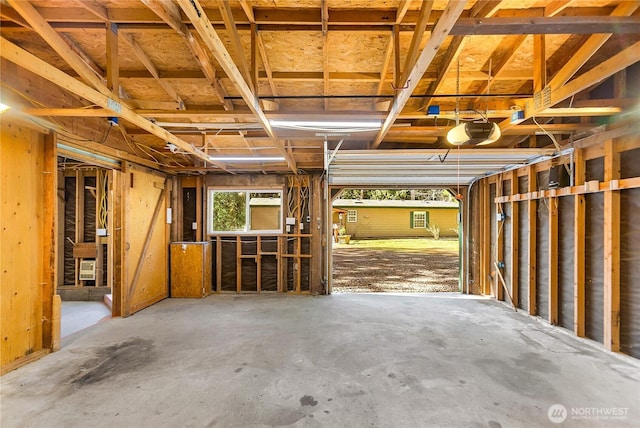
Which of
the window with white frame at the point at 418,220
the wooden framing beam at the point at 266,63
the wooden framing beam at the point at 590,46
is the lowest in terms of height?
the window with white frame at the point at 418,220

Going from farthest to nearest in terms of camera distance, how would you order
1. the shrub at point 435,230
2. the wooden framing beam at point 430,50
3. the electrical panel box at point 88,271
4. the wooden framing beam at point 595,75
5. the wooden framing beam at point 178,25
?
the shrub at point 435,230 < the electrical panel box at point 88,271 < the wooden framing beam at point 595,75 < the wooden framing beam at point 178,25 < the wooden framing beam at point 430,50

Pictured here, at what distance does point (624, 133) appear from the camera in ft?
9.74

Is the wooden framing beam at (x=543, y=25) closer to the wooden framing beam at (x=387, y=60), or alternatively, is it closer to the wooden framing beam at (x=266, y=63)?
the wooden framing beam at (x=387, y=60)

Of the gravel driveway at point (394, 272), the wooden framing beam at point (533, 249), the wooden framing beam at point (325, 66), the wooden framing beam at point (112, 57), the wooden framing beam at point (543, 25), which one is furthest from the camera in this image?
the gravel driveway at point (394, 272)

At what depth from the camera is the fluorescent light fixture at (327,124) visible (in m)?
2.88

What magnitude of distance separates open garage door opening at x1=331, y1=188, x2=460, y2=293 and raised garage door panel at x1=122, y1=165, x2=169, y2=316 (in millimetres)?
3347

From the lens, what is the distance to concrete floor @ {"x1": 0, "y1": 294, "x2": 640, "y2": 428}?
2.07 meters

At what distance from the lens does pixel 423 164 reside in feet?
14.2

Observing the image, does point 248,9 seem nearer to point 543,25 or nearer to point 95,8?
point 95,8

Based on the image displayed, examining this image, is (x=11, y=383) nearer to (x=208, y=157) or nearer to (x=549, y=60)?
(x=208, y=157)

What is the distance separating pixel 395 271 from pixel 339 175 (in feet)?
13.1

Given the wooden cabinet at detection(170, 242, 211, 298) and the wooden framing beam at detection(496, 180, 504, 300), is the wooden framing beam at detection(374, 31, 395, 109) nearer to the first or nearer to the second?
the wooden framing beam at detection(496, 180, 504, 300)

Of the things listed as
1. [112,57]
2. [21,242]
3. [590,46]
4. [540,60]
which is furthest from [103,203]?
[590,46]

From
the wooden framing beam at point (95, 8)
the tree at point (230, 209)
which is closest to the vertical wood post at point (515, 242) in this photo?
the wooden framing beam at point (95, 8)
